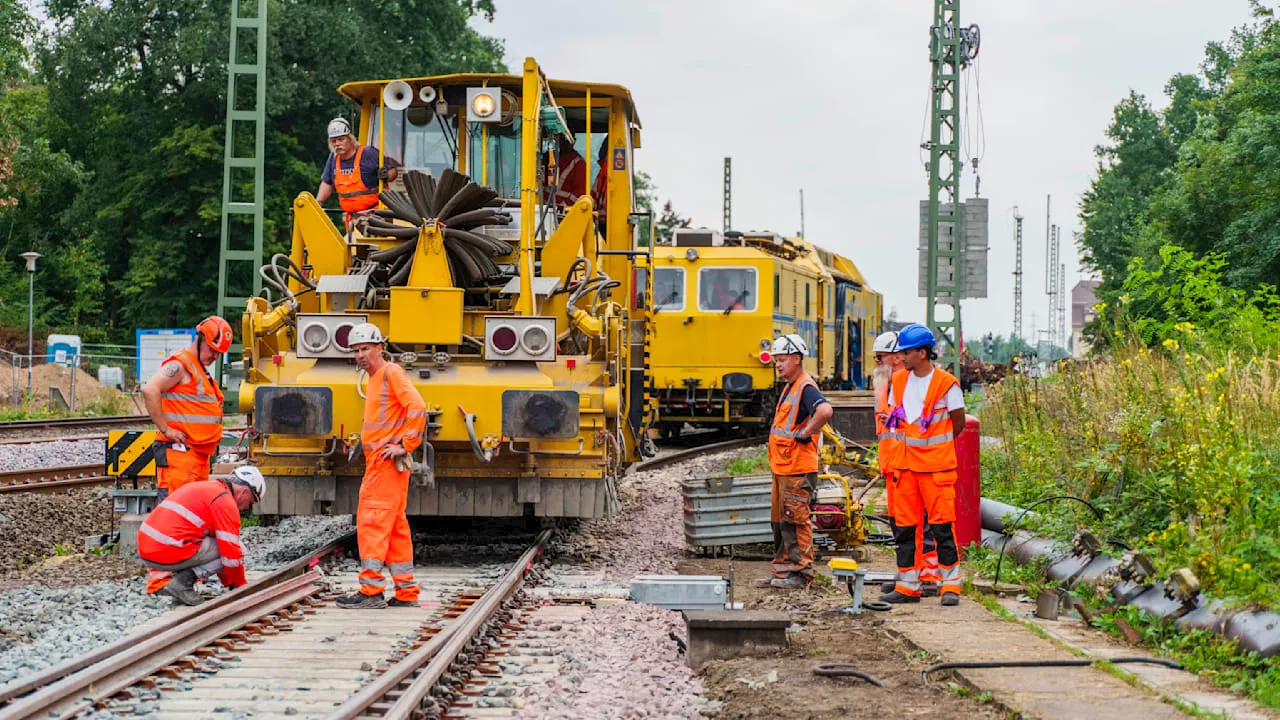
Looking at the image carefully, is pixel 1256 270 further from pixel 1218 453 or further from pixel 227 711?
pixel 227 711

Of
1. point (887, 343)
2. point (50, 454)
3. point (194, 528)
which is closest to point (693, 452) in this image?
point (50, 454)

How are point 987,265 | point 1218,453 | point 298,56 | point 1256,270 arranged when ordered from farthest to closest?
1. point 298,56
2. point 1256,270
3. point 987,265
4. point 1218,453

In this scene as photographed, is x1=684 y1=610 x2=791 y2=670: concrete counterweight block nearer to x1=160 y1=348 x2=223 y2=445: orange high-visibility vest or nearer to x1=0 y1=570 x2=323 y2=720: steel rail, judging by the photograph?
x1=0 y1=570 x2=323 y2=720: steel rail

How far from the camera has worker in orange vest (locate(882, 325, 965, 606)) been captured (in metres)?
9.09

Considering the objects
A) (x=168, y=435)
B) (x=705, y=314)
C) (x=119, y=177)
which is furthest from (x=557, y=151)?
(x=119, y=177)

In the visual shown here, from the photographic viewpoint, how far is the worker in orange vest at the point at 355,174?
1171 centimetres

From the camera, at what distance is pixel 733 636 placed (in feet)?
24.6

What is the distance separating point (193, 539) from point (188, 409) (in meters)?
1.55

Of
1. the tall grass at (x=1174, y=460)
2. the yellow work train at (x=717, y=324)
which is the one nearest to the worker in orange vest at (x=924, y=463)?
the tall grass at (x=1174, y=460)

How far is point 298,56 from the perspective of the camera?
43.0m

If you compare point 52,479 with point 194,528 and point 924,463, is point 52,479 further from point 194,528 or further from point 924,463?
point 924,463

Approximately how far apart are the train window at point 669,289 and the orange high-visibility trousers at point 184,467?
13.1 metres

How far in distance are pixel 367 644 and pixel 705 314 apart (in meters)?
15.6

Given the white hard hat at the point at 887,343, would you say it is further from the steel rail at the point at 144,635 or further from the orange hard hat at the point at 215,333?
the orange hard hat at the point at 215,333
